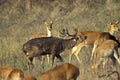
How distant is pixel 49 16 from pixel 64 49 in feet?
53.6

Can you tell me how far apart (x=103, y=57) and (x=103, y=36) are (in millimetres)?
2792

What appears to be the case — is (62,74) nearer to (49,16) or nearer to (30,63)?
(30,63)

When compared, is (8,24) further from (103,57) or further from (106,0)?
(103,57)

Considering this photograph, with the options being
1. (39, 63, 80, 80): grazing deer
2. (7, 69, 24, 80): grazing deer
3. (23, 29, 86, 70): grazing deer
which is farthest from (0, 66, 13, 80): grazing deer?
(23, 29, 86, 70): grazing deer

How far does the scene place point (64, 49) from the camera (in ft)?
53.5

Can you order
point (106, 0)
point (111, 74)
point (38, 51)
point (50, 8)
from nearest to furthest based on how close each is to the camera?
1. point (111, 74)
2. point (38, 51)
3. point (106, 0)
4. point (50, 8)

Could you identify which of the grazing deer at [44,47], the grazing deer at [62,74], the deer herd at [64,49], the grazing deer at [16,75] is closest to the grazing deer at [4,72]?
the deer herd at [64,49]

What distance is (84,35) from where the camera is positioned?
1741 centimetres

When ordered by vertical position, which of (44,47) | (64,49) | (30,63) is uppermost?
(44,47)

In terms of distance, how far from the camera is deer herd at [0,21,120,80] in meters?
12.0

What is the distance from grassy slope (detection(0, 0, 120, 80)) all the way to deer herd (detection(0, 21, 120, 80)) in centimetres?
277

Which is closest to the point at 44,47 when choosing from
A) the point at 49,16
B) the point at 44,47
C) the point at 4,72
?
A: the point at 44,47

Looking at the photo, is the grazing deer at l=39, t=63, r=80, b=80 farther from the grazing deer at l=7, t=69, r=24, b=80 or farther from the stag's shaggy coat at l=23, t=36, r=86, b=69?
the stag's shaggy coat at l=23, t=36, r=86, b=69

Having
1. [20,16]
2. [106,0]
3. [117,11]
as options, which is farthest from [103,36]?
[20,16]
